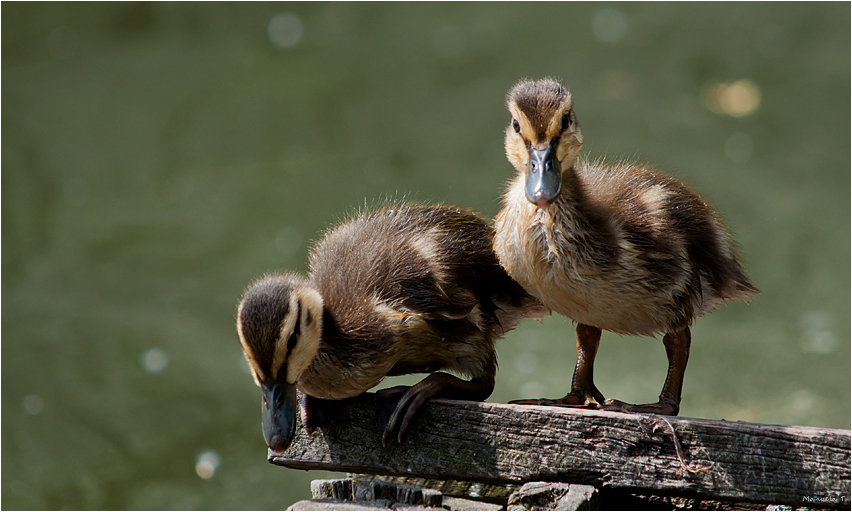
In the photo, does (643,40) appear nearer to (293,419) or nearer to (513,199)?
(513,199)

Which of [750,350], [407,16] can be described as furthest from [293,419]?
[407,16]

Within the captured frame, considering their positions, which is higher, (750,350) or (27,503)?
(750,350)

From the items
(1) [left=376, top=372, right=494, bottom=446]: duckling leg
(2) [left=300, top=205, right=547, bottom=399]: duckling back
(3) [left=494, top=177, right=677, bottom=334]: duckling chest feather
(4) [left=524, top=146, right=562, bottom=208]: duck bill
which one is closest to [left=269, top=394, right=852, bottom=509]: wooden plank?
(1) [left=376, top=372, right=494, bottom=446]: duckling leg

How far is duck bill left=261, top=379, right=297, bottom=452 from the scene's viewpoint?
6.72 ft

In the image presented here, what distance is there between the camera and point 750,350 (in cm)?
514

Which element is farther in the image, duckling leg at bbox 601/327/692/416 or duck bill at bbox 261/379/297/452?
duckling leg at bbox 601/327/692/416

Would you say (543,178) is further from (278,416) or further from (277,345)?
(278,416)

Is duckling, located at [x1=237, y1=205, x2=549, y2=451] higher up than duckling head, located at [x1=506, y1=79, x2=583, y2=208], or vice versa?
duckling head, located at [x1=506, y1=79, x2=583, y2=208]

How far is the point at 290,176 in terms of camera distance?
253 inches

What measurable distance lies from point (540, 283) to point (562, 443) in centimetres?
40

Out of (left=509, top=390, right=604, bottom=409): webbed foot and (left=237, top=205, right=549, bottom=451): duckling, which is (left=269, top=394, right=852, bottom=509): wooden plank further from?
(left=509, top=390, right=604, bottom=409): webbed foot

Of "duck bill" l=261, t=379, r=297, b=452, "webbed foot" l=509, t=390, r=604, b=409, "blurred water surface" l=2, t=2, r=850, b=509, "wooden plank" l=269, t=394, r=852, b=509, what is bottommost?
"wooden plank" l=269, t=394, r=852, b=509

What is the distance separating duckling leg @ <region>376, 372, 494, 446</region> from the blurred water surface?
2.33 metres

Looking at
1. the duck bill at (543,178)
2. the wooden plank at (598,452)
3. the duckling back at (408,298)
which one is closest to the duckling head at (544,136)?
the duck bill at (543,178)
